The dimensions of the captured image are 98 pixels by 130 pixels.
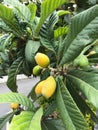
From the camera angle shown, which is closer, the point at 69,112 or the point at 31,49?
the point at 69,112

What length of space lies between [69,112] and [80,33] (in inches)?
8.6

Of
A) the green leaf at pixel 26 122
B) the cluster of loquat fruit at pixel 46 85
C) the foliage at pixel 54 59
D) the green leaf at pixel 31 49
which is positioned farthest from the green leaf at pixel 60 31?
the green leaf at pixel 26 122

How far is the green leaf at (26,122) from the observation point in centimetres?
91

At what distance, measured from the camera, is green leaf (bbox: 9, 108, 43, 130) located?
2.98ft

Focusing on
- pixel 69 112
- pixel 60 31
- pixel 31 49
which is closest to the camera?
pixel 69 112

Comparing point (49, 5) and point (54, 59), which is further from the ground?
point (49, 5)

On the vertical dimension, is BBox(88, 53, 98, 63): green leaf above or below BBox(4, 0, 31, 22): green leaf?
below

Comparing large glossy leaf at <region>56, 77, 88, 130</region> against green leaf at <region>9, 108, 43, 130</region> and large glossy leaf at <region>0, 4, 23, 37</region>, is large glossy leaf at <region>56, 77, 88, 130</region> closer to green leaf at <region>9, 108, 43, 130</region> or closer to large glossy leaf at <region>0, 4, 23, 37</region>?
green leaf at <region>9, 108, 43, 130</region>

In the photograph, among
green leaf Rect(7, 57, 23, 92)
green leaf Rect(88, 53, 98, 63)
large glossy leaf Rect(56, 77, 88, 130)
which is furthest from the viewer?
green leaf Rect(7, 57, 23, 92)

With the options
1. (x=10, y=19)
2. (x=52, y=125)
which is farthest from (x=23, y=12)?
(x=52, y=125)

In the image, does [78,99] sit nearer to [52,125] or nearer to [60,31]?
[52,125]

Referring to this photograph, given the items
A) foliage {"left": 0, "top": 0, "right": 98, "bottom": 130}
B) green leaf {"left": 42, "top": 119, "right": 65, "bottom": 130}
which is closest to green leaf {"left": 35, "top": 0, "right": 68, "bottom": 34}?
foliage {"left": 0, "top": 0, "right": 98, "bottom": 130}

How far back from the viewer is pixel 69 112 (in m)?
0.92

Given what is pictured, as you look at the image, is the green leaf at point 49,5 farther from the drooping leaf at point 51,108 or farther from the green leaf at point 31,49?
the drooping leaf at point 51,108
